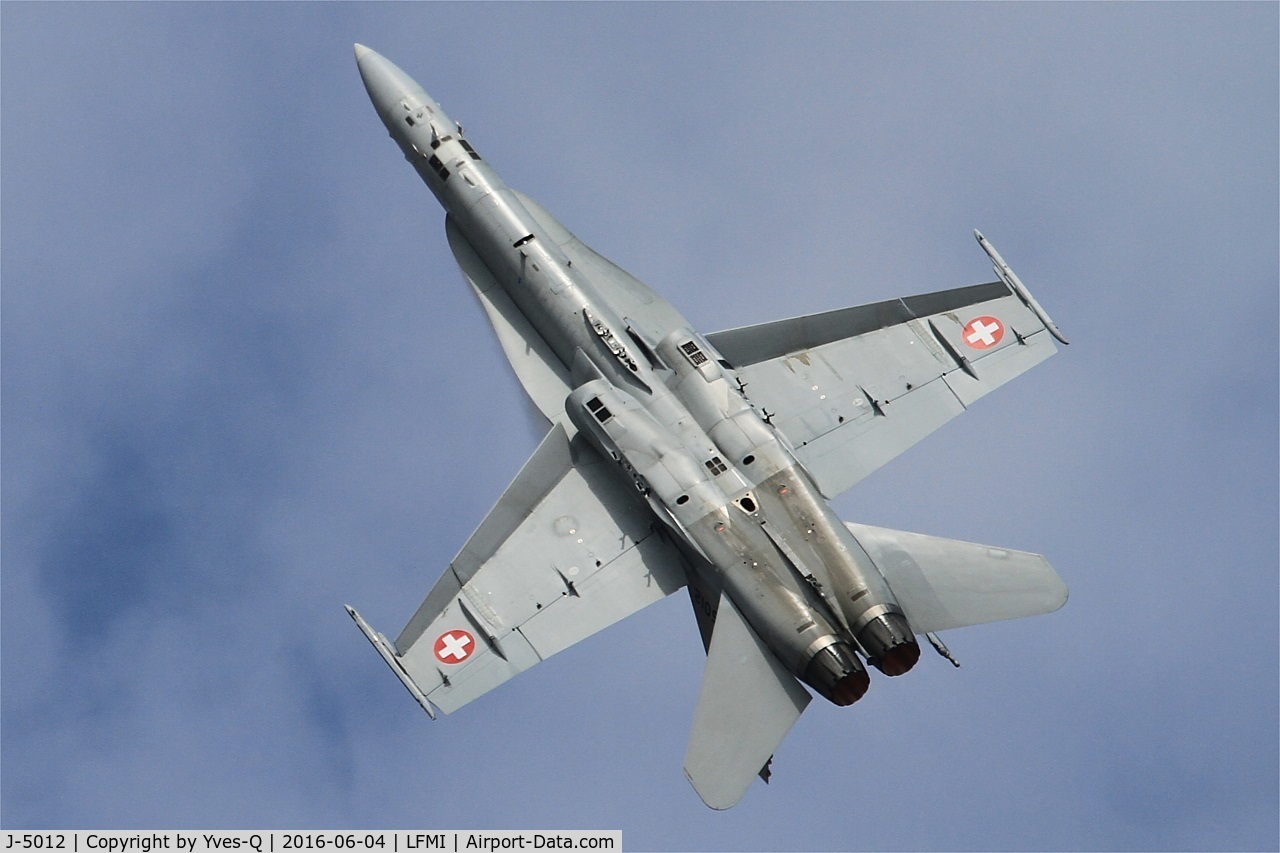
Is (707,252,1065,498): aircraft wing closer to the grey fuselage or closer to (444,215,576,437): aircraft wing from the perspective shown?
the grey fuselage

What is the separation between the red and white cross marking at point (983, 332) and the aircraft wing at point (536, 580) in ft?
32.9

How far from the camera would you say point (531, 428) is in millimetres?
46594

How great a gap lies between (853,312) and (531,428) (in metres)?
8.82

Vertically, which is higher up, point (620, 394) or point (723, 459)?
point (620, 394)

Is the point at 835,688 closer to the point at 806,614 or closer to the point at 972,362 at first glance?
the point at 806,614

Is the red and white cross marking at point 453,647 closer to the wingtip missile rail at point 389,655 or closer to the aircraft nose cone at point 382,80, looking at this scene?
the wingtip missile rail at point 389,655

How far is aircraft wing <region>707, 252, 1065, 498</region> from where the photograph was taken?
4522 cm

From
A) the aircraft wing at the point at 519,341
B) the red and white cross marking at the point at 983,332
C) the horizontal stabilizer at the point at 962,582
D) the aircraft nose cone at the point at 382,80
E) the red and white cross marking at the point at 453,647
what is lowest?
the horizontal stabilizer at the point at 962,582

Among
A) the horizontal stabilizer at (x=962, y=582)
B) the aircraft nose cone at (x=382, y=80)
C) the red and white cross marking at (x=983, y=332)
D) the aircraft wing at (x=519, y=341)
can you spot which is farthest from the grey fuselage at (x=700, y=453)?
the red and white cross marking at (x=983, y=332)

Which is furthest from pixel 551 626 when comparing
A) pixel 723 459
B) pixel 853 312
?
pixel 853 312

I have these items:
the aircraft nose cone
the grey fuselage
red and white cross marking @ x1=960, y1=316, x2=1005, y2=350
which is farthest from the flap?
the aircraft nose cone

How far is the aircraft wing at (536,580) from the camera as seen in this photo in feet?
140

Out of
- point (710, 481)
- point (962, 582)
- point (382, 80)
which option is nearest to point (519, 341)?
point (710, 481)

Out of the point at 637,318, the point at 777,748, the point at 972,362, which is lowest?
the point at 777,748
